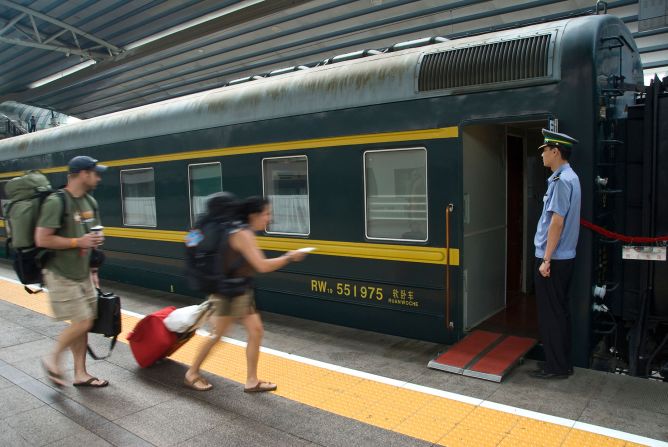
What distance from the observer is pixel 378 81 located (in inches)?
192

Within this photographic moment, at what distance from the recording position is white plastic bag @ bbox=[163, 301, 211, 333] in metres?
4.27

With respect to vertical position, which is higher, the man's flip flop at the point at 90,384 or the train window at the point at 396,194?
the train window at the point at 396,194

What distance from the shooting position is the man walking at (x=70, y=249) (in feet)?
12.4

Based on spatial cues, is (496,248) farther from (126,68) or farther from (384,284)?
(126,68)

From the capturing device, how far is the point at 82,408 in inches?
149

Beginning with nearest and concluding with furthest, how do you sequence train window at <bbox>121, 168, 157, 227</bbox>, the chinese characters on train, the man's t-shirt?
the man's t-shirt → the chinese characters on train → train window at <bbox>121, 168, 157, 227</bbox>

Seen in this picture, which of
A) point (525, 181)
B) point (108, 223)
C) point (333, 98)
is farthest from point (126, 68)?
point (525, 181)

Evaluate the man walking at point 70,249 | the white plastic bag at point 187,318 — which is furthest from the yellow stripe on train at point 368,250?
the man walking at point 70,249

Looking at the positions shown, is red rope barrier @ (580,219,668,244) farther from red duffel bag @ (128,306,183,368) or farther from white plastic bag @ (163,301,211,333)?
red duffel bag @ (128,306,183,368)

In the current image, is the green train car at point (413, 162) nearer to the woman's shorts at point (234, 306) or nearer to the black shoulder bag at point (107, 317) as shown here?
the woman's shorts at point (234, 306)

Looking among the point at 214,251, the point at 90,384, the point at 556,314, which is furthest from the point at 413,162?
the point at 90,384

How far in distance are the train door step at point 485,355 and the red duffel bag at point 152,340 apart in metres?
2.22

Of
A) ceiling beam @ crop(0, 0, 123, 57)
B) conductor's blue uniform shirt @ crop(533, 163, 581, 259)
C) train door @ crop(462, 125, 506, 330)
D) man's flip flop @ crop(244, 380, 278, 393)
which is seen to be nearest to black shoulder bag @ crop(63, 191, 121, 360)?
man's flip flop @ crop(244, 380, 278, 393)

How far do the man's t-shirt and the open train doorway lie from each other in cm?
317
